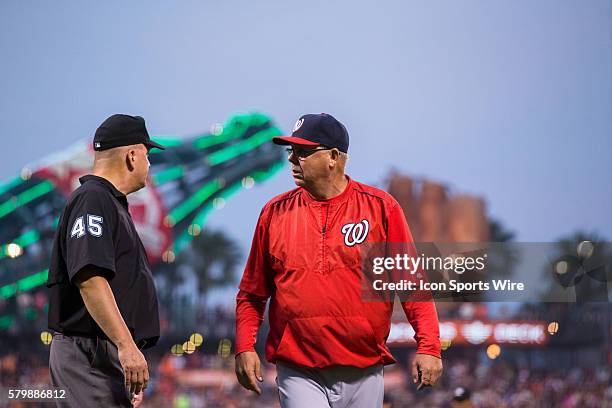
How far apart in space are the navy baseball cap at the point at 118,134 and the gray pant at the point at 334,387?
0.89 m

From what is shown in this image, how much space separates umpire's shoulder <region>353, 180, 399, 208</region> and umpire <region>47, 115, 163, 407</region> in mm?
782

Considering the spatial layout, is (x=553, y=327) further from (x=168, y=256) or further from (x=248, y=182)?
(x=168, y=256)

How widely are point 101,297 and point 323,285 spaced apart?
754 mm

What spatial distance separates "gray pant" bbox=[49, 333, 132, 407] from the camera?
240cm

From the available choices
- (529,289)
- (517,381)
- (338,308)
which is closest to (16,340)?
(529,289)

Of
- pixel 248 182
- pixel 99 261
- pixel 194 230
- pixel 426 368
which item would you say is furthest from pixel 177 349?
pixel 99 261

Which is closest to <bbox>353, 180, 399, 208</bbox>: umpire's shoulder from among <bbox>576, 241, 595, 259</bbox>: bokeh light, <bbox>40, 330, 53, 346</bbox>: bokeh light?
<bbox>576, 241, 595, 259</bbox>: bokeh light

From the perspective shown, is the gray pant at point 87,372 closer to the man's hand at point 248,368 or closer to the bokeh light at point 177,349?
the man's hand at point 248,368

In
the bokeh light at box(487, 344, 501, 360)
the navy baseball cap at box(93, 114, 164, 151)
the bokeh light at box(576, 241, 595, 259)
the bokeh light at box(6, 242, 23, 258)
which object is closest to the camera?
the navy baseball cap at box(93, 114, 164, 151)

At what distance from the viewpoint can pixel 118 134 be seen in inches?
103

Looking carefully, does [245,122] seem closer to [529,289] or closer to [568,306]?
[529,289]

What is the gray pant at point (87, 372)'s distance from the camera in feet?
7.89

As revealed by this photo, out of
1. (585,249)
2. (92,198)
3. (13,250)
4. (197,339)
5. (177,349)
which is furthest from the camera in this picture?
(197,339)

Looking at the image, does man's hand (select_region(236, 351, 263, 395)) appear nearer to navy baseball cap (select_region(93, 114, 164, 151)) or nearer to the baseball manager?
the baseball manager
